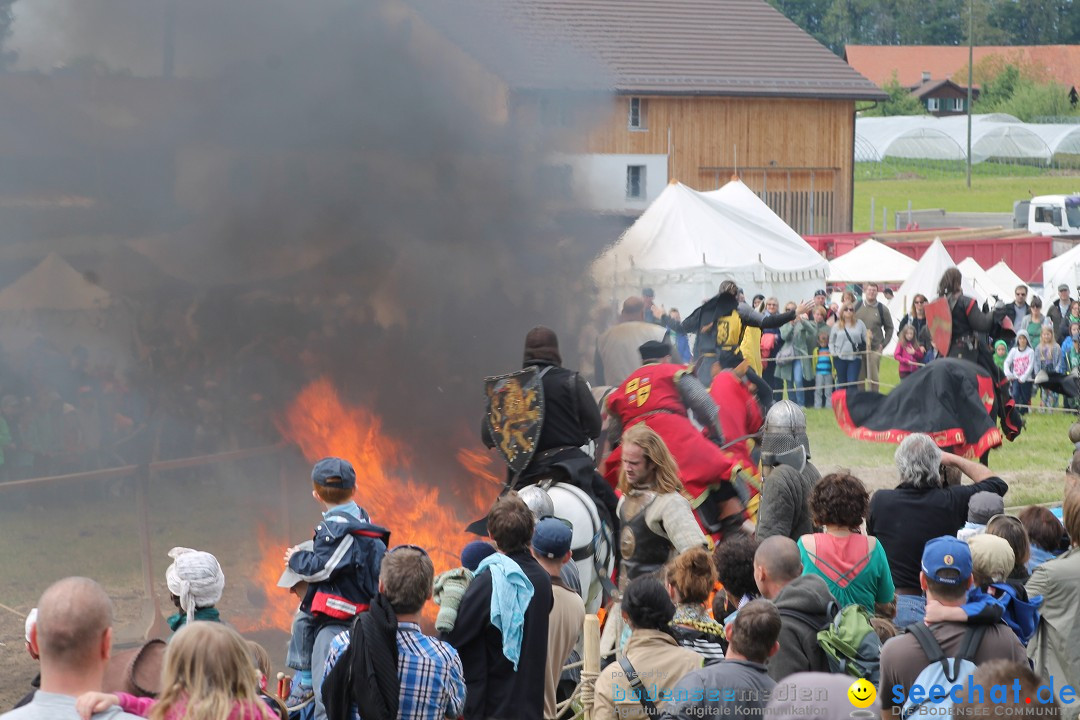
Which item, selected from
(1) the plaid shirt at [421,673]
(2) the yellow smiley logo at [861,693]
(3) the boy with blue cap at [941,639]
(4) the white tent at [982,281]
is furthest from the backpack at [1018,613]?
(4) the white tent at [982,281]

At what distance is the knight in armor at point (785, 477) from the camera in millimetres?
5906

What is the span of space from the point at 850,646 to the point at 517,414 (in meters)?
2.70

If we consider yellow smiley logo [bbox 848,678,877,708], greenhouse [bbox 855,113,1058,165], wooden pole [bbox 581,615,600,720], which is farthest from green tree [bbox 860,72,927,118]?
yellow smiley logo [bbox 848,678,877,708]

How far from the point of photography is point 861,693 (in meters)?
3.72

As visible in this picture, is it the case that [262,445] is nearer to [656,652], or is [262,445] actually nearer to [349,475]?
[349,475]

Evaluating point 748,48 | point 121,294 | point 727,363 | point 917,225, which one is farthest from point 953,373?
point 917,225

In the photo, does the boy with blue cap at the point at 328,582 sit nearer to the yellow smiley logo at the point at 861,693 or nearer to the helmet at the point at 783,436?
the yellow smiley logo at the point at 861,693

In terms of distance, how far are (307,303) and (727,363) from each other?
3619 millimetres

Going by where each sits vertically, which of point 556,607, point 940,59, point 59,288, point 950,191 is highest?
point 940,59

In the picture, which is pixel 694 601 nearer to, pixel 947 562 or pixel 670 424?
pixel 947 562

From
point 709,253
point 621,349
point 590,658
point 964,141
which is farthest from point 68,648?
point 964,141

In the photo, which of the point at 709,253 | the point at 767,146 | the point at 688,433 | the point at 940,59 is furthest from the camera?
the point at 940,59

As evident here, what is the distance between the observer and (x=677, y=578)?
439 cm

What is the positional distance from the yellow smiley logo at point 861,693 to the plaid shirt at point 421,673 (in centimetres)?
127
